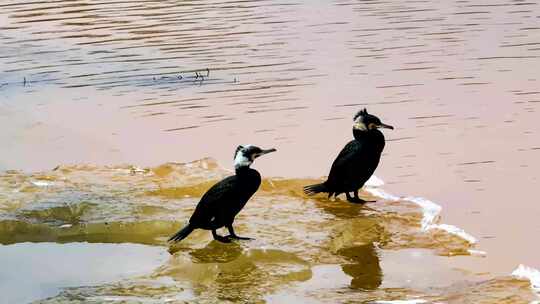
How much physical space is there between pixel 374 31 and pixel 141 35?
Result: 4.66 metres

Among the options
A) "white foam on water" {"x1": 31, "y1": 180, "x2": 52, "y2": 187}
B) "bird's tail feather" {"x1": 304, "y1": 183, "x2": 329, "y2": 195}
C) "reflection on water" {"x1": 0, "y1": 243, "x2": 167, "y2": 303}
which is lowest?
"reflection on water" {"x1": 0, "y1": 243, "x2": 167, "y2": 303}

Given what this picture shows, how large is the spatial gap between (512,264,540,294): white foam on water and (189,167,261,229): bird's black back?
2284 millimetres

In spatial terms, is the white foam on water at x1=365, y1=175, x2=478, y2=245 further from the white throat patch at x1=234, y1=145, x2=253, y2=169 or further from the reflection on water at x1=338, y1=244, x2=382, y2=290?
the white throat patch at x1=234, y1=145, x2=253, y2=169

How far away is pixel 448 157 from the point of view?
12.2 metres

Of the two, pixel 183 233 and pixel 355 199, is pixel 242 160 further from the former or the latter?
pixel 355 199

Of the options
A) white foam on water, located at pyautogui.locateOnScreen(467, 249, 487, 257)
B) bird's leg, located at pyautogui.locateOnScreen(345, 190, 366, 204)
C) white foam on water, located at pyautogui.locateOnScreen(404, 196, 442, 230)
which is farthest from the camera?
bird's leg, located at pyautogui.locateOnScreen(345, 190, 366, 204)

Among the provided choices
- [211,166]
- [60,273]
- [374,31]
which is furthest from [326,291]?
[374,31]

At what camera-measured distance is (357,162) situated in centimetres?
1040

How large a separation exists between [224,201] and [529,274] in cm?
248

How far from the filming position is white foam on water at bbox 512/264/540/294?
797cm

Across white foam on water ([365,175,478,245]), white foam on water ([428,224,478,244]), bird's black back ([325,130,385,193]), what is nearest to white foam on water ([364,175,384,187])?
white foam on water ([365,175,478,245])

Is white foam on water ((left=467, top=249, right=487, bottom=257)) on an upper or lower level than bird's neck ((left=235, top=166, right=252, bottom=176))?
lower

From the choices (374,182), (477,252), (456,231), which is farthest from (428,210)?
(374,182)

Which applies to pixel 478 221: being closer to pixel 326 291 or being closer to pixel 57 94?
pixel 326 291
